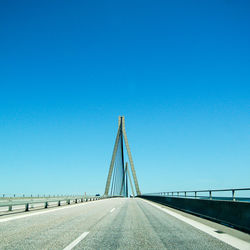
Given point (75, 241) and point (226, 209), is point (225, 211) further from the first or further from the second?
point (75, 241)

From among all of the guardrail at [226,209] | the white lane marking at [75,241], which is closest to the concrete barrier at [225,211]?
the guardrail at [226,209]

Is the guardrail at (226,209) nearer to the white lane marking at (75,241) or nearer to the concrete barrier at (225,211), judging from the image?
the concrete barrier at (225,211)

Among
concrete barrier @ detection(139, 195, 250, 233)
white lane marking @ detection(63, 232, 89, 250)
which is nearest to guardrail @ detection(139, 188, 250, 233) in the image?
concrete barrier @ detection(139, 195, 250, 233)

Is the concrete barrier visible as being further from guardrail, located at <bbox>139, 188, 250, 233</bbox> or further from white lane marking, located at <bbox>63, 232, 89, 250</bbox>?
white lane marking, located at <bbox>63, 232, 89, 250</bbox>

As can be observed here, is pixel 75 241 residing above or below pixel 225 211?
below

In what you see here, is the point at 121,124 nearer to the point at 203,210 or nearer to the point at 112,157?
the point at 112,157

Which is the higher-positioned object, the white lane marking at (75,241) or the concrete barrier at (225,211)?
the concrete barrier at (225,211)

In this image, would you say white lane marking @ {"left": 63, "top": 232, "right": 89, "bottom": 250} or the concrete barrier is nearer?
white lane marking @ {"left": 63, "top": 232, "right": 89, "bottom": 250}

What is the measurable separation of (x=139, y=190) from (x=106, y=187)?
833 centimetres

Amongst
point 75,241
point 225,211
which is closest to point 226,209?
point 225,211

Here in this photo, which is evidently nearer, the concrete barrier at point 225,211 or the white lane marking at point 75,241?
the white lane marking at point 75,241

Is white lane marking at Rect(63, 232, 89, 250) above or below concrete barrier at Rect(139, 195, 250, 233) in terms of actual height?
below

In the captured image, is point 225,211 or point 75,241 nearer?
point 75,241

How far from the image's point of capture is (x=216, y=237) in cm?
659
